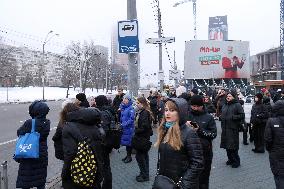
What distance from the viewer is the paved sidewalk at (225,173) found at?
7906 mm

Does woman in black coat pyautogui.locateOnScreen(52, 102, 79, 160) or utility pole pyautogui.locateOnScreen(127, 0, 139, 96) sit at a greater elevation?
utility pole pyautogui.locateOnScreen(127, 0, 139, 96)

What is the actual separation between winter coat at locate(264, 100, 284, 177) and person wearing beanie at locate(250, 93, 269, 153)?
600 centimetres

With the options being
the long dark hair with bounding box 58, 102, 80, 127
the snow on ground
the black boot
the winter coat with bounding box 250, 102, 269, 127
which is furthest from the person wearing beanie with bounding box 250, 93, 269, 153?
the snow on ground

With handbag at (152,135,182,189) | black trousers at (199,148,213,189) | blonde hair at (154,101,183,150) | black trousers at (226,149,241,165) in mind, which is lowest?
black trousers at (226,149,241,165)

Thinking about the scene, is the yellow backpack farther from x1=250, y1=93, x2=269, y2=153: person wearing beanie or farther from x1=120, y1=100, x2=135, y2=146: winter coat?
x1=250, y1=93, x2=269, y2=153: person wearing beanie

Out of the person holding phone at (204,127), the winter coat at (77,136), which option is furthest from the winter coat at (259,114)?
the winter coat at (77,136)

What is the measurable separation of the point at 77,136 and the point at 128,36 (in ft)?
19.4

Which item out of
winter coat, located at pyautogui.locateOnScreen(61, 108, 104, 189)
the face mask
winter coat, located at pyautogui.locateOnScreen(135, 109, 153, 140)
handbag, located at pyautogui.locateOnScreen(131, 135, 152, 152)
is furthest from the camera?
winter coat, located at pyautogui.locateOnScreen(135, 109, 153, 140)

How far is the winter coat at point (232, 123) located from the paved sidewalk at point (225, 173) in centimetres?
59

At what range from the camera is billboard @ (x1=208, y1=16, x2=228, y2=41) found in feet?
443

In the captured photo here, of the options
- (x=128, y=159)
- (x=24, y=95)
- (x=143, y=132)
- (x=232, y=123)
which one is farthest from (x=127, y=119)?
(x=24, y=95)

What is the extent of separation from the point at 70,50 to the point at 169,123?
85.7 metres

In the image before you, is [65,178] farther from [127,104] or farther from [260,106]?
[260,106]

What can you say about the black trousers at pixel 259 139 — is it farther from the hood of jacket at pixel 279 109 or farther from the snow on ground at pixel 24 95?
the snow on ground at pixel 24 95
